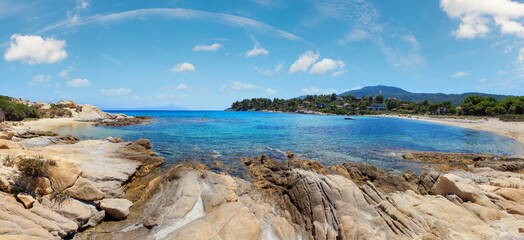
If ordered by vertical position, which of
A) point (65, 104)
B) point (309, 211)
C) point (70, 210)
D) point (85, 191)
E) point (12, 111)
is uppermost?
point (65, 104)

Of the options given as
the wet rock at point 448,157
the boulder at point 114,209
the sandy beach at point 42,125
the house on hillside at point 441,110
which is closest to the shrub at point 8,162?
the boulder at point 114,209

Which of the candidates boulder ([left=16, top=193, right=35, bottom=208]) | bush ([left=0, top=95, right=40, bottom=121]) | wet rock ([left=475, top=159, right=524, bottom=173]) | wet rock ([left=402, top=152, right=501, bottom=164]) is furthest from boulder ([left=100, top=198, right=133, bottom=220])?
bush ([left=0, top=95, right=40, bottom=121])

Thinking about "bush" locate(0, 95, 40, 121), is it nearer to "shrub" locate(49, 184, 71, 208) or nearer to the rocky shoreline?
the rocky shoreline

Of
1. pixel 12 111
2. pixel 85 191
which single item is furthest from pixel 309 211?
pixel 12 111

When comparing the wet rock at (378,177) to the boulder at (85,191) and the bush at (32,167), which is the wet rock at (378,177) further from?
the bush at (32,167)

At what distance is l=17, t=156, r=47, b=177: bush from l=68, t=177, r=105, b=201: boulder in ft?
4.74

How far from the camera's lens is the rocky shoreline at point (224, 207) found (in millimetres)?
8547

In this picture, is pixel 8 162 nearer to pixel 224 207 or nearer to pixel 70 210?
pixel 70 210

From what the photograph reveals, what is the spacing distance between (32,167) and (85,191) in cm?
242

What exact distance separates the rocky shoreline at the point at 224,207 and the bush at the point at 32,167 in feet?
0.11

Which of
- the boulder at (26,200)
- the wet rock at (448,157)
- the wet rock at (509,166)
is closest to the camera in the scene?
the boulder at (26,200)

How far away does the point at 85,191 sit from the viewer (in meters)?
10.8

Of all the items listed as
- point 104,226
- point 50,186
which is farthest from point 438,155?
point 50,186

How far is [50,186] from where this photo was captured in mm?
9898
